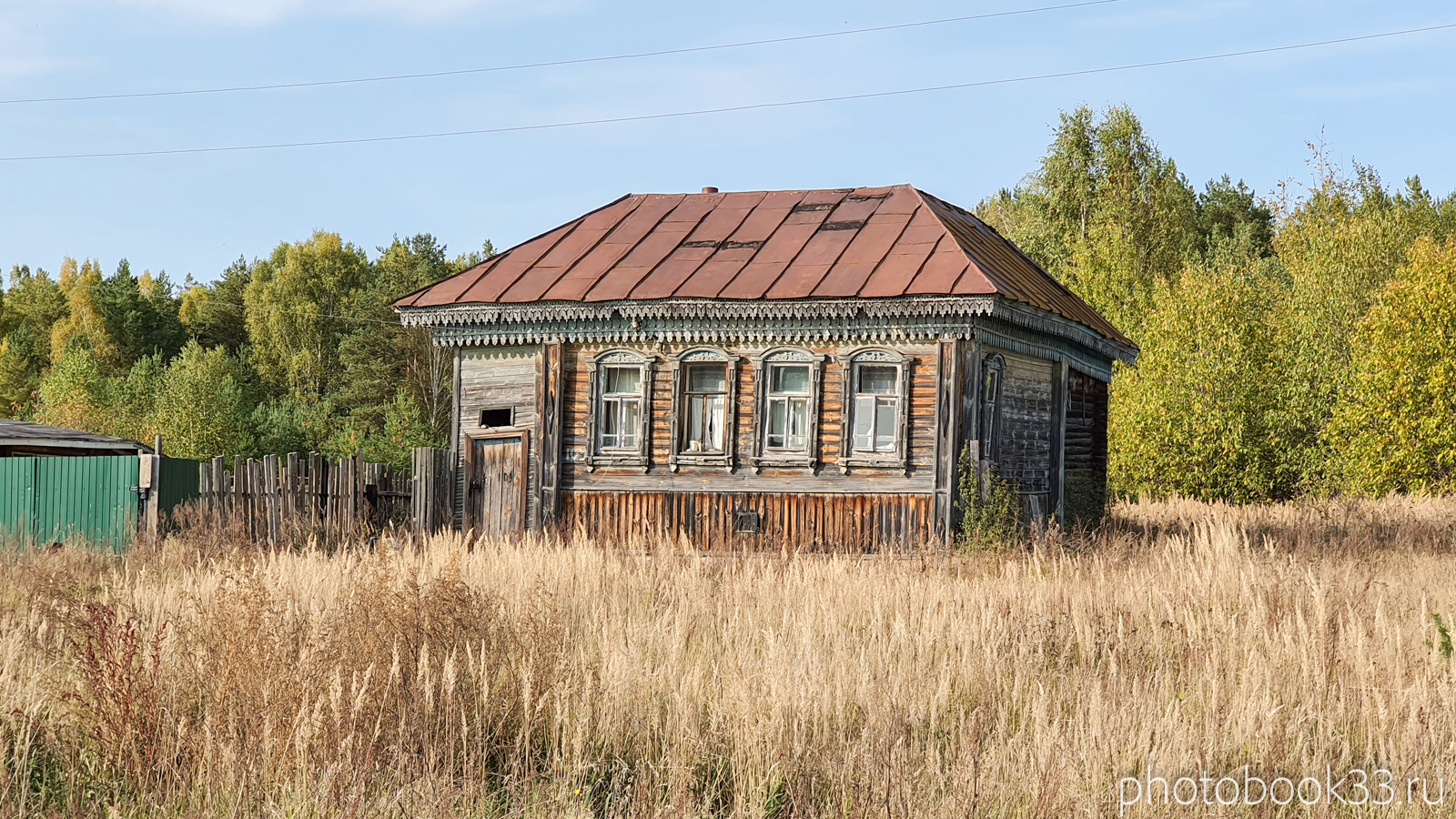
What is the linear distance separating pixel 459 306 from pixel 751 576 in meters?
8.06

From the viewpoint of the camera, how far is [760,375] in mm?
15727

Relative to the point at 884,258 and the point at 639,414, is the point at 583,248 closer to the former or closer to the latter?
the point at 639,414

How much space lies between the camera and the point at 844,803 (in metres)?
4.37

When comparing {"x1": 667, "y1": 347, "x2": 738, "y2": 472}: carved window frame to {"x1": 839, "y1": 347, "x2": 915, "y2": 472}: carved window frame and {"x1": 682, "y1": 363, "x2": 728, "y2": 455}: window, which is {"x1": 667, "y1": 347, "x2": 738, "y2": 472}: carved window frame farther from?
{"x1": 839, "y1": 347, "x2": 915, "y2": 472}: carved window frame

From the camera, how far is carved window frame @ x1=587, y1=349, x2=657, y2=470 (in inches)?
635

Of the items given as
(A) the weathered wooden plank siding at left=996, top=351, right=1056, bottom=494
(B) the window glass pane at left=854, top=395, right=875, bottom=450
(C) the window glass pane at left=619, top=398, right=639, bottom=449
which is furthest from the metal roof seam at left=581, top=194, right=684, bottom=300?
(A) the weathered wooden plank siding at left=996, top=351, right=1056, bottom=494

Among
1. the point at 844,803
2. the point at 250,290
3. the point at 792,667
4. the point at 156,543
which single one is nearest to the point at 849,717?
the point at 792,667

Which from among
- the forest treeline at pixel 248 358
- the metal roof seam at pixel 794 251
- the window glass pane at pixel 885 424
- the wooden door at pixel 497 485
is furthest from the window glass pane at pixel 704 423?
the forest treeline at pixel 248 358

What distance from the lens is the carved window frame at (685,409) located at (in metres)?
15.8

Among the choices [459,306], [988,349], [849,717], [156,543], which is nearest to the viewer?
[849,717]

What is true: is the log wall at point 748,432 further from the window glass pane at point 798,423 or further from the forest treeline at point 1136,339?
the forest treeline at point 1136,339

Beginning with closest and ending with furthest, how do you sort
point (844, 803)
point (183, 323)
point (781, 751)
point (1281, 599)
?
point (844, 803) < point (781, 751) < point (1281, 599) < point (183, 323)

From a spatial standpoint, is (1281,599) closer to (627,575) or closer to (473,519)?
(627,575)

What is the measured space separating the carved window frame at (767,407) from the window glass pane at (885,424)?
0.73 meters
